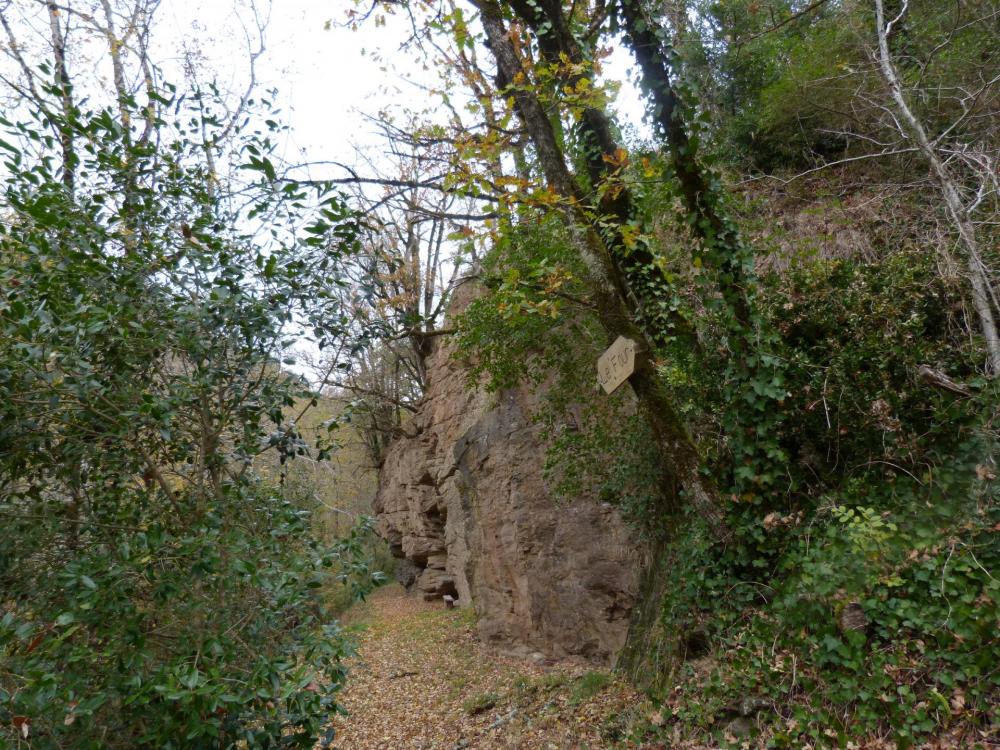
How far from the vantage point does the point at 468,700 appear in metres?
7.54

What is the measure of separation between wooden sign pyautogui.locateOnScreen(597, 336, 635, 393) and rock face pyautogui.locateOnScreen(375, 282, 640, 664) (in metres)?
2.91

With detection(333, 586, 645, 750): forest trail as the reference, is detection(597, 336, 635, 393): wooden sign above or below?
above

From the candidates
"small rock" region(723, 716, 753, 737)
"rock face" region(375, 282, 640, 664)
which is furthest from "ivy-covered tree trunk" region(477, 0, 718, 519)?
"rock face" region(375, 282, 640, 664)

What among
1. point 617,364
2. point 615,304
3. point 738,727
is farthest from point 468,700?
point 615,304

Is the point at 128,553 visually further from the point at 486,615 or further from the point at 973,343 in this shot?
the point at 486,615

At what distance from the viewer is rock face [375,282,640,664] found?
23.9 ft

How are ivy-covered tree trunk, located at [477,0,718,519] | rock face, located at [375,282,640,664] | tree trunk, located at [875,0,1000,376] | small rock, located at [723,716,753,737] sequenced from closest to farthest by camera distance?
1. small rock, located at [723,716,753,737]
2. tree trunk, located at [875,0,1000,376]
3. ivy-covered tree trunk, located at [477,0,718,519]
4. rock face, located at [375,282,640,664]

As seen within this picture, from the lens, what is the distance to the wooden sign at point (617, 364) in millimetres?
4539

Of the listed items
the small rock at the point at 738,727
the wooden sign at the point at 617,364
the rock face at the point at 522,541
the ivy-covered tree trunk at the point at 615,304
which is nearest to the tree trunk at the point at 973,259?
the ivy-covered tree trunk at the point at 615,304

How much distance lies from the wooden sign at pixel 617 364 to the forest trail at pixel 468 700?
7.67 ft

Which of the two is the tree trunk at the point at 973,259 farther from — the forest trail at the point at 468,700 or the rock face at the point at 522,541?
the rock face at the point at 522,541

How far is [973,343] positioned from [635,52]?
3199mm

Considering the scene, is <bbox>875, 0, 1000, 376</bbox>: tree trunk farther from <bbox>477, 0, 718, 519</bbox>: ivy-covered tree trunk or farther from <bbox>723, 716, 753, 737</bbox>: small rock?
<bbox>723, 716, 753, 737</bbox>: small rock

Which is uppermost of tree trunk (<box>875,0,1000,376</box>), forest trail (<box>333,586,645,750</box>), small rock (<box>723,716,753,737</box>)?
tree trunk (<box>875,0,1000,376</box>)
